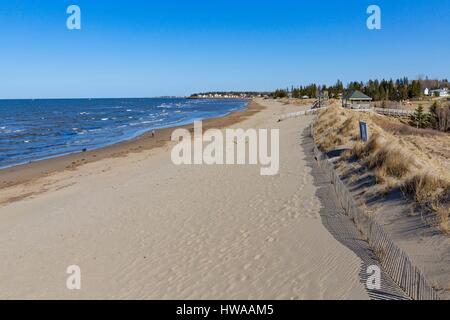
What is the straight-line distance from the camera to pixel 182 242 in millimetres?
8148

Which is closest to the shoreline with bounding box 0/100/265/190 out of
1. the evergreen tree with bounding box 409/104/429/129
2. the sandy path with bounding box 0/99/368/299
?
the sandy path with bounding box 0/99/368/299

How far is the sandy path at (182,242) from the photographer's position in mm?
6086

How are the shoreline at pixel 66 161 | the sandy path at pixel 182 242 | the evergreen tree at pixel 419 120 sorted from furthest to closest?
the evergreen tree at pixel 419 120 → the shoreline at pixel 66 161 → the sandy path at pixel 182 242

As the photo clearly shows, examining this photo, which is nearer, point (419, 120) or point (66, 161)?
point (66, 161)

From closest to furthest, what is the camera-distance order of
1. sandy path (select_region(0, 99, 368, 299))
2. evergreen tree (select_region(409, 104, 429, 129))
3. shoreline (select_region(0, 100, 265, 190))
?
sandy path (select_region(0, 99, 368, 299)) < shoreline (select_region(0, 100, 265, 190)) < evergreen tree (select_region(409, 104, 429, 129))

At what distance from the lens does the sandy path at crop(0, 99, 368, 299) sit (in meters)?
6.09

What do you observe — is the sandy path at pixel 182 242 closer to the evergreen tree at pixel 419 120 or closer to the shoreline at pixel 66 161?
the shoreline at pixel 66 161

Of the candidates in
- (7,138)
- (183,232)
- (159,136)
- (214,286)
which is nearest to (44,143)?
(7,138)

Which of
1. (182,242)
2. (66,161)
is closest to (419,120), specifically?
(66,161)

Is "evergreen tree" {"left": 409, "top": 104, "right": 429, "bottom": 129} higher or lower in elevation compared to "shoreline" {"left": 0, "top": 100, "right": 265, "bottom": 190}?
higher

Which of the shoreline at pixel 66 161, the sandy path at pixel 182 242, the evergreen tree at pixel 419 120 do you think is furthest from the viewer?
the evergreen tree at pixel 419 120

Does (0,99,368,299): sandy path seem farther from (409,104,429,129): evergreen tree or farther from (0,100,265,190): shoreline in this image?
(409,104,429,129): evergreen tree

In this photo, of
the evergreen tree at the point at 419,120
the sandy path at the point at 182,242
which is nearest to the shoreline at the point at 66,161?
the sandy path at the point at 182,242

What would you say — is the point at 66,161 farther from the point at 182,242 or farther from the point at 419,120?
the point at 419,120
